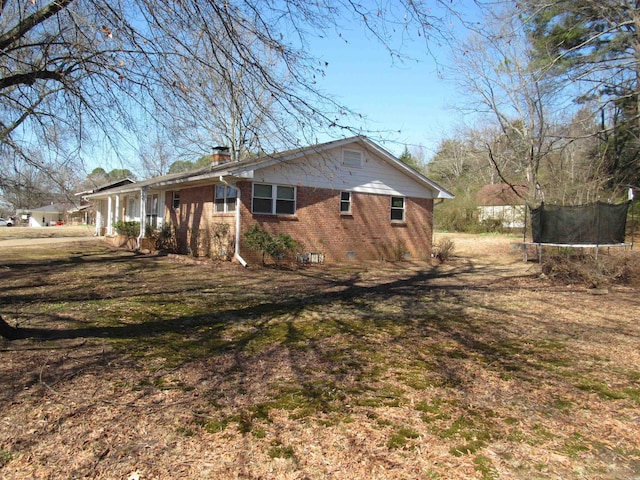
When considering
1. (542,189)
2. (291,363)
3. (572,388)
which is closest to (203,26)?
(291,363)

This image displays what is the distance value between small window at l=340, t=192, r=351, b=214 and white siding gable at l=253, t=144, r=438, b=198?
0.85 feet

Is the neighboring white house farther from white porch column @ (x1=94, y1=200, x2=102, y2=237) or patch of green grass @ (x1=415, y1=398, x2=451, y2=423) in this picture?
patch of green grass @ (x1=415, y1=398, x2=451, y2=423)

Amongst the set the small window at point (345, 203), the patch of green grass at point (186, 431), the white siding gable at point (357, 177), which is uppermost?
the white siding gable at point (357, 177)

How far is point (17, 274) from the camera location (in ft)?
38.2

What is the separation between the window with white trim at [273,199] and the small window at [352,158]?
2353 mm

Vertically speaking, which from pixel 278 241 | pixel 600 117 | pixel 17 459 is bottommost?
pixel 17 459

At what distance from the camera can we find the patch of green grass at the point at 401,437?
3.22 metres

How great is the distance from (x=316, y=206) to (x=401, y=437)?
43.9 ft

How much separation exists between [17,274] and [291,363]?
992 centimetres

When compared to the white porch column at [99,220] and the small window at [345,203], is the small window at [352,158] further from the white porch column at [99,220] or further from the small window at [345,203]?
the white porch column at [99,220]

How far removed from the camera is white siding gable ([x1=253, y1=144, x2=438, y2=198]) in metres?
15.4

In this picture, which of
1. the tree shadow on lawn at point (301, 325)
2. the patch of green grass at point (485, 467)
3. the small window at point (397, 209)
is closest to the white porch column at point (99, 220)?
the small window at point (397, 209)

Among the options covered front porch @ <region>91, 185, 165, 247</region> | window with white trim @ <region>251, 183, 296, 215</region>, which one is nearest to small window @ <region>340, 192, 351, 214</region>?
window with white trim @ <region>251, 183, 296, 215</region>

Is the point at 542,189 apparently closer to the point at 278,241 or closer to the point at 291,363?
the point at 278,241
